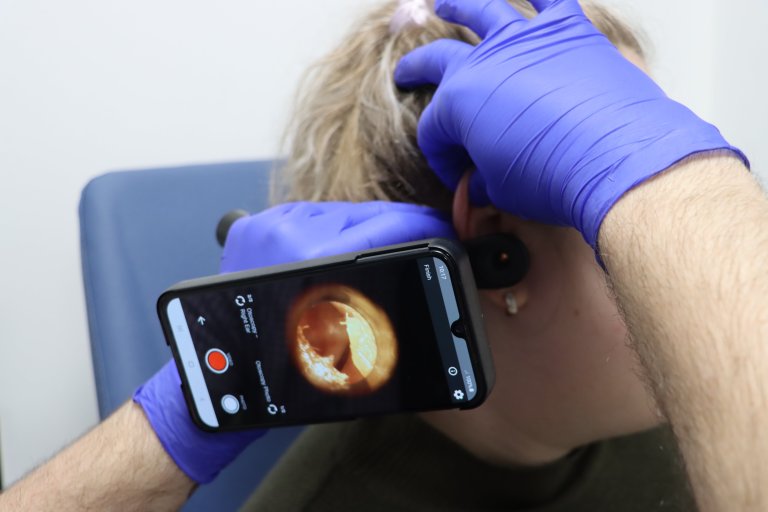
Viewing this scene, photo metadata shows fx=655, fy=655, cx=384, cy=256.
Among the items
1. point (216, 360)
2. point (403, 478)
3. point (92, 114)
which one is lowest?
point (403, 478)

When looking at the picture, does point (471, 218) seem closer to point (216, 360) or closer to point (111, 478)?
point (216, 360)

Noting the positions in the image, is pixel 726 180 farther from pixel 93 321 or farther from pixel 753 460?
pixel 93 321

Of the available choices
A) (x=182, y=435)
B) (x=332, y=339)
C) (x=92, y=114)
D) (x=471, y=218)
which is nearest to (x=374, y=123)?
(x=471, y=218)

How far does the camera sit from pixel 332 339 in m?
0.51

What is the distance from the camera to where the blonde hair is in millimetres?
650

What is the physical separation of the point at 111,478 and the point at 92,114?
64cm

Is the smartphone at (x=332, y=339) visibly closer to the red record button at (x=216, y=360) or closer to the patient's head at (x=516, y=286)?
the red record button at (x=216, y=360)

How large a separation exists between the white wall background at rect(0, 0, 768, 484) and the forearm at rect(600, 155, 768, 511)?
2.44ft

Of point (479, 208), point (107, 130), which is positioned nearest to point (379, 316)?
point (479, 208)

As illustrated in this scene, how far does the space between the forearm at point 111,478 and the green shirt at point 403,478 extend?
0.11 meters

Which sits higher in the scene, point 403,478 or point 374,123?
point 374,123

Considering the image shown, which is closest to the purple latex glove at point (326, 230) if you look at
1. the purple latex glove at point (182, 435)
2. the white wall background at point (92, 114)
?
the purple latex glove at point (182, 435)

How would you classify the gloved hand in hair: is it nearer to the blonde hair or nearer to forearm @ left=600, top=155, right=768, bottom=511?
the blonde hair

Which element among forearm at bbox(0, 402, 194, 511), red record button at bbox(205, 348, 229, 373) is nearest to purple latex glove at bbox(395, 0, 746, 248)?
red record button at bbox(205, 348, 229, 373)
